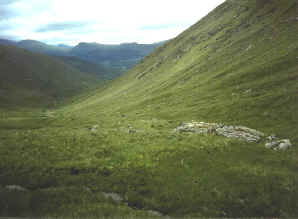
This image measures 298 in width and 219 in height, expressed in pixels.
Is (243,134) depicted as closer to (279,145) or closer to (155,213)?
(279,145)

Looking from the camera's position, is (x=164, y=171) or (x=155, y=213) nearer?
(x=155, y=213)

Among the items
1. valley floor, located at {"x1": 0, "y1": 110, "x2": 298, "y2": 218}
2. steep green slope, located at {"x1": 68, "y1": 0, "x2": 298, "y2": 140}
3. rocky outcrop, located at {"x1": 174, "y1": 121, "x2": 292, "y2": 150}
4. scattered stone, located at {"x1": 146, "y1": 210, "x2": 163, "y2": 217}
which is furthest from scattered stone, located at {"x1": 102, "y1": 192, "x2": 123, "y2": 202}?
steep green slope, located at {"x1": 68, "y1": 0, "x2": 298, "y2": 140}

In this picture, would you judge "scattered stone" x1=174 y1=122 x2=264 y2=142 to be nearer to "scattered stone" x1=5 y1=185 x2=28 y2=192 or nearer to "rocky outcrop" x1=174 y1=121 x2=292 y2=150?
"rocky outcrop" x1=174 y1=121 x2=292 y2=150

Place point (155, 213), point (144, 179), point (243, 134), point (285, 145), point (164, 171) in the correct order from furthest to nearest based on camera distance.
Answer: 1. point (243, 134)
2. point (285, 145)
3. point (164, 171)
4. point (144, 179)
5. point (155, 213)

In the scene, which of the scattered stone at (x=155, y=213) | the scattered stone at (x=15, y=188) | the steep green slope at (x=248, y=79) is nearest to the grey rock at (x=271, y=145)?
the steep green slope at (x=248, y=79)

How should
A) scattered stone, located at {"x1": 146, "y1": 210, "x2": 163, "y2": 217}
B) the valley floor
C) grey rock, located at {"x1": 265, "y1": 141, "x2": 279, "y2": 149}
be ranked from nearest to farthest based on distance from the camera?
scattered stone, located at {"x1": 146, "y1": 210, "x2": 163, "y2": 217} → the valley floor → grey rock, located at {"x1": 265, "y1": 141, "x2": 279, "y2": 149}

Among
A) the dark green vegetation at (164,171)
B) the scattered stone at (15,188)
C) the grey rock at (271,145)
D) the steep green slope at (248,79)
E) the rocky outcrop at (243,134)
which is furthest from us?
the steep green slope at (248,79)

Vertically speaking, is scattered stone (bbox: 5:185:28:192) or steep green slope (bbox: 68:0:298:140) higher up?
steep green slope (bbox: 68:0:298:140)

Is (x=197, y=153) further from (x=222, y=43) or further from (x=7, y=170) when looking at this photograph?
(x=222, y=43)

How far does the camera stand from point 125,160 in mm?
17844

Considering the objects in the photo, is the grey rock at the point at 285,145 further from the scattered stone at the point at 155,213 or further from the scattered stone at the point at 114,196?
the scattered stone at the point at 114,196

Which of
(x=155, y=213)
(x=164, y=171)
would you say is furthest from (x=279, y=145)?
(x=155, y=213)

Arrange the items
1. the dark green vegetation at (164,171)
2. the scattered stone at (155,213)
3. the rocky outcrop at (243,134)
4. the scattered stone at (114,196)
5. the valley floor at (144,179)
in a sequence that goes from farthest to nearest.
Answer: the rocky outcrop at (243,134) < the scattered stone at (114,196) < the dark green vegetation at (164,171) < the valley floor at (144,179) < the scattered stone at (155,213)

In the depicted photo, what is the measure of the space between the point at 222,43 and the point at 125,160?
92.2 metres
